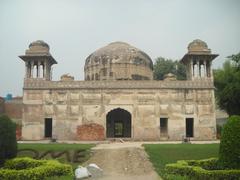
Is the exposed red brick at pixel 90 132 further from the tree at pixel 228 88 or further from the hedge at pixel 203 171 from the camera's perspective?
the hedge at pixel 203 171

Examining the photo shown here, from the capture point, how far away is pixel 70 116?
88.4 ft

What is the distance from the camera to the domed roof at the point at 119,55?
102 feet

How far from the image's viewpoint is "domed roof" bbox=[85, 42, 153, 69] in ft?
102

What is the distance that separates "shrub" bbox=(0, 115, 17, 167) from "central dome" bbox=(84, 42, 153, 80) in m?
17.8

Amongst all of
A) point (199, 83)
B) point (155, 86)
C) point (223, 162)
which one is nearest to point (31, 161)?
point (223, 162)

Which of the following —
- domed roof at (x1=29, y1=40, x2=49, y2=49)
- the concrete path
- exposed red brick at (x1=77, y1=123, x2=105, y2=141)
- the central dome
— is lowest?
the concrete path

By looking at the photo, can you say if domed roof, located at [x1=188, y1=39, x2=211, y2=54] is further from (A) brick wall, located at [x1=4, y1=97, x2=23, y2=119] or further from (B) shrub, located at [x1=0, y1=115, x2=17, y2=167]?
(A) brick wall, located at [x1=4, y1=97, x2=23, y2=119]

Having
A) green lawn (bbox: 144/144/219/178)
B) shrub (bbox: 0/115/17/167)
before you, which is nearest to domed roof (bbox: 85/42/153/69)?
green lawn (bbox: 144/144/219/178)

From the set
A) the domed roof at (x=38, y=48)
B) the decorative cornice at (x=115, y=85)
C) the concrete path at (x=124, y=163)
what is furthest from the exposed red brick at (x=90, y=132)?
the concrete path at (x=124, y=163)

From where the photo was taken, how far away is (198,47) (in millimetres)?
28531

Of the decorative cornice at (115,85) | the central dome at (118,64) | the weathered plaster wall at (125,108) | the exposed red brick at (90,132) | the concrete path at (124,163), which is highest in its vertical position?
the central dome at (118,64)

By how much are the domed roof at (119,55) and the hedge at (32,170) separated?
1920cm

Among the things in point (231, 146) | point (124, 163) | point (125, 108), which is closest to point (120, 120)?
point (125, 108)

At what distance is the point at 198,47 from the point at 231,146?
754 inches
